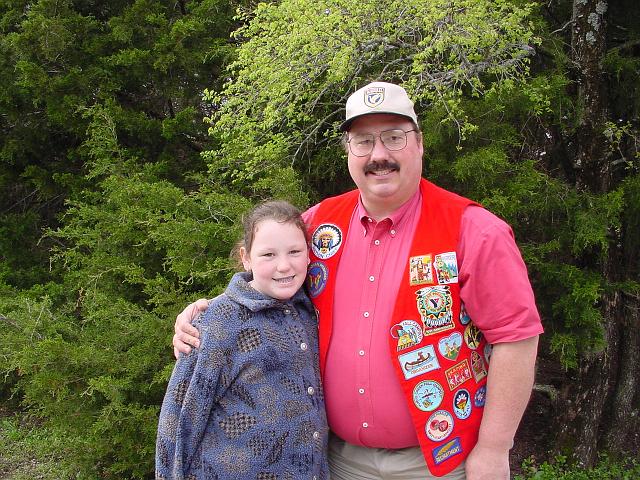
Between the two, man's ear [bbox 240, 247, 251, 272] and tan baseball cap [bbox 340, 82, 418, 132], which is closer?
tan baseball cap [bbox 340, 82, 418, 132]

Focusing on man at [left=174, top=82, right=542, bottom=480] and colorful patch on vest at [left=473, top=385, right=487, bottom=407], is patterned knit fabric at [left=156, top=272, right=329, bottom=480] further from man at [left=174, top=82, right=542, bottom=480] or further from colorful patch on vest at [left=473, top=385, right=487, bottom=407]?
colorful patch on vest at [left=473, top=385, right=487, bottom=407]

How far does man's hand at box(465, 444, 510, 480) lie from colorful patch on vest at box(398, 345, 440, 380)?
12.1 inches

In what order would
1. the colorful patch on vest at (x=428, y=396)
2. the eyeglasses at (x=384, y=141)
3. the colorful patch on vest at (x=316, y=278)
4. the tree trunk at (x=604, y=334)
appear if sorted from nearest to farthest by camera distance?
the colorful patch on vest at (x=428, y=396) < the eyeglasses at (x=384, y=141) < the colorful patch on vest at (x=316, y=278) < the tree trunk at (x=604, y=334)

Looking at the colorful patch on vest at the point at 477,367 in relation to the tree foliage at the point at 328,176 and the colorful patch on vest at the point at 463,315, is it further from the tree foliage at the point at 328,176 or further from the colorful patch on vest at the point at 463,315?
the tree foliage at the point at 328,176

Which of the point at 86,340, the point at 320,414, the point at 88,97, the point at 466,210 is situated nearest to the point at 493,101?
the point at 466,210

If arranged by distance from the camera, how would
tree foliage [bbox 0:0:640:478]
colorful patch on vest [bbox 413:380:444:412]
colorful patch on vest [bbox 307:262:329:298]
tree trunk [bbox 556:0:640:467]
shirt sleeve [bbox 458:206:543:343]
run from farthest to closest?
tree trunk [bbox 556:0:640:467] → tree foliage [bbox 0:0:640:478] → colorful patch on vest [bbox 307:262:329:298] → colorful patch on vest [bbox 413:380:444:412] → shirt sleeve [bbox 458:206:543:343]

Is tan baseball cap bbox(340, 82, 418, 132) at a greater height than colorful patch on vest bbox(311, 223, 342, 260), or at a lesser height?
greater

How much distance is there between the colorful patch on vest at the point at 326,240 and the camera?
2.37 meters

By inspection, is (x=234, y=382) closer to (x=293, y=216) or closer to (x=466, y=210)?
(x=293, y=216)

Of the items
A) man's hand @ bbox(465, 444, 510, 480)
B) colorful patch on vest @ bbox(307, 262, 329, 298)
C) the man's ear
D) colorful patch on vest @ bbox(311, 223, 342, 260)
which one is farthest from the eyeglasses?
man's hand @ bbox(465, 444, 510, 480)

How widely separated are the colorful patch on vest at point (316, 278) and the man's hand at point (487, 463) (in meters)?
0.75

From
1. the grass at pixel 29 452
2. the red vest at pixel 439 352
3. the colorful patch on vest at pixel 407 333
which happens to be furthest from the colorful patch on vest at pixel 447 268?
the grass at pixel 29 452

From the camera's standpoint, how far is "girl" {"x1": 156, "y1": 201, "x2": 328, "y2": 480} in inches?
83.4

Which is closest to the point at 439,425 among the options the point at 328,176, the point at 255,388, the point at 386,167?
the point at 255,388
